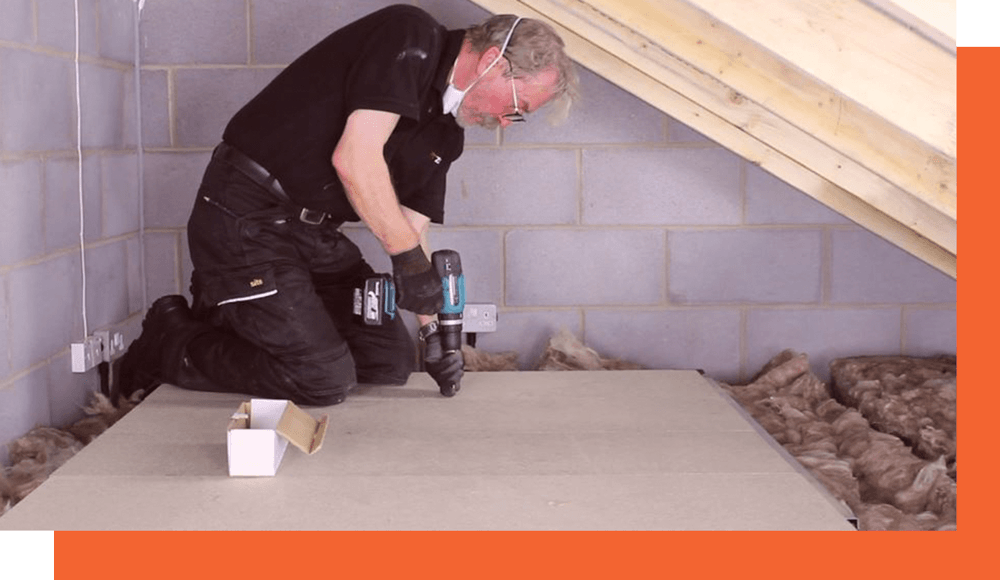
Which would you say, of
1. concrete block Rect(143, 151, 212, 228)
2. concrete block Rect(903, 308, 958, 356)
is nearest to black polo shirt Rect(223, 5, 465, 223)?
concrete block Rect(143, 151, 212, 228)

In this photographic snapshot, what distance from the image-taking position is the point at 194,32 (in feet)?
11.4

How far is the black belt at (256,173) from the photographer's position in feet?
9.53

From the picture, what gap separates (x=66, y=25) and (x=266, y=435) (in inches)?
51.9

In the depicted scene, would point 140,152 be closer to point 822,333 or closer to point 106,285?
point 106,285

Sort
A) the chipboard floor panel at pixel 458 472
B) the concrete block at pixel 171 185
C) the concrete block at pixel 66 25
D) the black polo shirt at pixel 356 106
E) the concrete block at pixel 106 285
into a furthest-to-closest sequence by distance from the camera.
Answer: the concrete block at pixel 171 185
the concrete block at pixel 106 285
the concrete block at pixel 66 25
the black polo shirt at pixel 356 106
the chipboard floor panel at pixel 458 472


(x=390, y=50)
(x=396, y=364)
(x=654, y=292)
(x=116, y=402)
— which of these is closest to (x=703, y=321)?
(x=654, y=292)

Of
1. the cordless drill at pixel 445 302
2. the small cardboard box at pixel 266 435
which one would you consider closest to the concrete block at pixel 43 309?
the small cardboard box at pixel 266 435

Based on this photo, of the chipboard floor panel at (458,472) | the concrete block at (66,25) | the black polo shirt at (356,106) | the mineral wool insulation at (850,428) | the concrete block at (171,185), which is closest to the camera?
the chipboard floor panel at (458,472)

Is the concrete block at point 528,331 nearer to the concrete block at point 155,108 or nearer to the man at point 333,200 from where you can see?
the man at point 333,200

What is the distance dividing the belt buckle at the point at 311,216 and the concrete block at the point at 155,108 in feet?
2.61

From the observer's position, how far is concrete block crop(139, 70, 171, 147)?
3492 mm

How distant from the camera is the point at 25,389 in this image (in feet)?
8.92

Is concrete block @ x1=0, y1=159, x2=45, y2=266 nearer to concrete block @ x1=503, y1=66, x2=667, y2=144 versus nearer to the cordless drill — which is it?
the cordless drill

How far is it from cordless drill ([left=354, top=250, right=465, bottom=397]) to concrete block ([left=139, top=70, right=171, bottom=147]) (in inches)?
37.0
